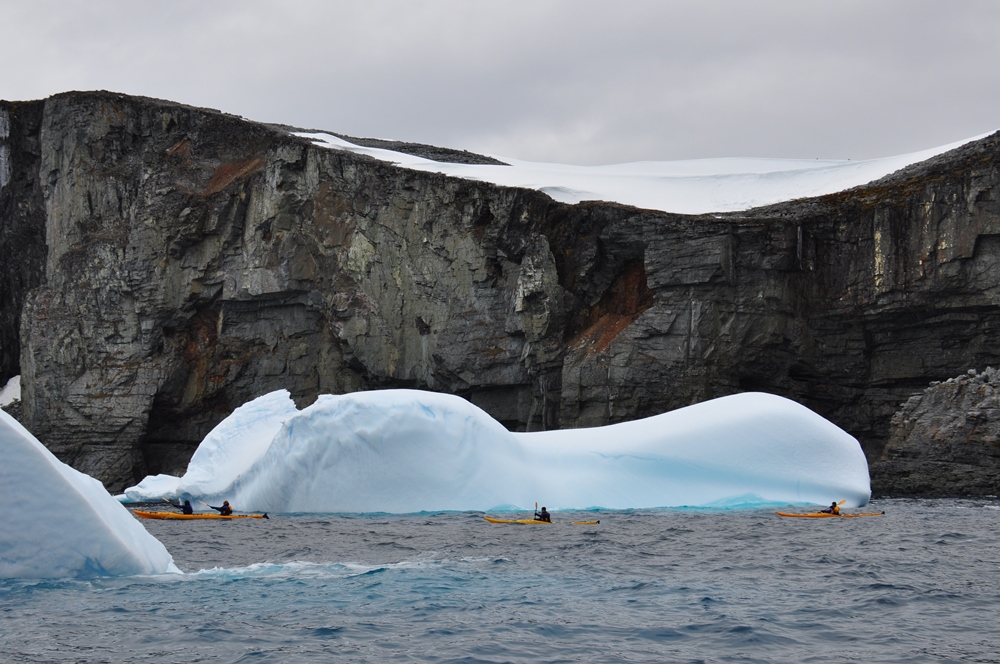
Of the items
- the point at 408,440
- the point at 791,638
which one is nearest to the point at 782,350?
the point at 408,440

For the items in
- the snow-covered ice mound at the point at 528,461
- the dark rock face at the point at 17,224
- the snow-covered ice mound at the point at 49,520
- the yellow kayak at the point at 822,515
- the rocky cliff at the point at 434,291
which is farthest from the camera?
the dark rock face at the point at 17,224

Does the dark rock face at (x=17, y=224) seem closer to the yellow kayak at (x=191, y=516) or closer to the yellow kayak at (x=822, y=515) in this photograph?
the yellow kayak at (x=191, y=516)

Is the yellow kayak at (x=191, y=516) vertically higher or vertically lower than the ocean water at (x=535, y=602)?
lower

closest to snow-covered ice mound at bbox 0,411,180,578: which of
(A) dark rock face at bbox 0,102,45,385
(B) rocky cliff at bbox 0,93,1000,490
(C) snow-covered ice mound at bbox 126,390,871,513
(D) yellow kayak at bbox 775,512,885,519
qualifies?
(C) snow-covered ice mound at bbox 126,390,871,513

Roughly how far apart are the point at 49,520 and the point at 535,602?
5.72m

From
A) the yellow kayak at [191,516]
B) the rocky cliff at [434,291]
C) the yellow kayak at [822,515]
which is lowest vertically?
the yellow kayak at [191,516]

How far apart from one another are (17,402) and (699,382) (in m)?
32.4

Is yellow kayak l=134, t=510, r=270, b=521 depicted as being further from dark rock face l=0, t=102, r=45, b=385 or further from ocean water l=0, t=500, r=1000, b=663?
dark rock face l=0, t=102, r=45, b=385

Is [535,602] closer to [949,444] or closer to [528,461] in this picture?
[528,461]

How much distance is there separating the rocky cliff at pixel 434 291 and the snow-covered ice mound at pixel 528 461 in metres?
11.2

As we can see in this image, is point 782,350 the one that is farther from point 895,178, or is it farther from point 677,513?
point 677,513

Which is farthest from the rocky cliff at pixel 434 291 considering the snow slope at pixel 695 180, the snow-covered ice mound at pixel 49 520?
the snow-covered ice mound at pixel 49 520

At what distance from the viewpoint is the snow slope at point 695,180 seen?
46.0 meters

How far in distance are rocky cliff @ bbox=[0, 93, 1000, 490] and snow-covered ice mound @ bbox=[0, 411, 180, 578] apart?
98.1ft
